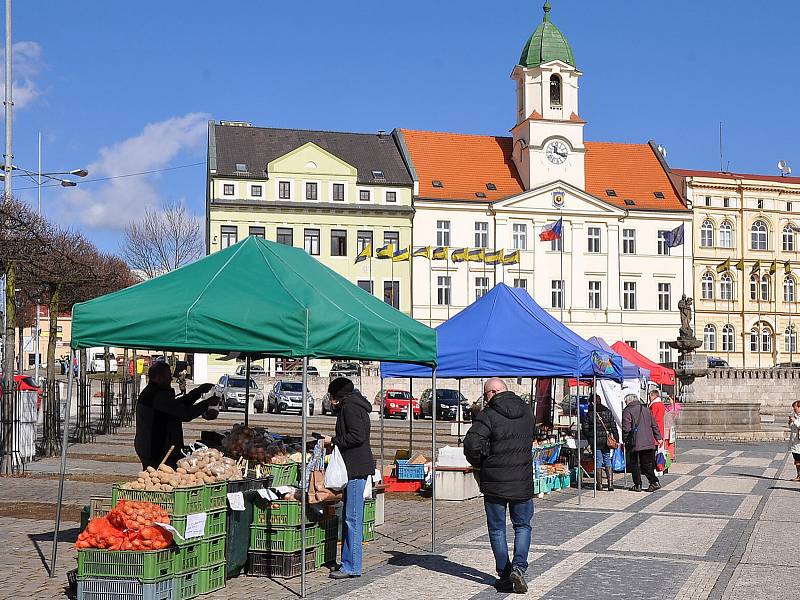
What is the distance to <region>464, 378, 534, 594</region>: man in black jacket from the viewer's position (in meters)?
10.1

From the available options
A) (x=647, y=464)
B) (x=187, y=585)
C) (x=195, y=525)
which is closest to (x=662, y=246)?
(x=647, y=464)

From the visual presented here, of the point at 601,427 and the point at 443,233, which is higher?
the point at 443,233

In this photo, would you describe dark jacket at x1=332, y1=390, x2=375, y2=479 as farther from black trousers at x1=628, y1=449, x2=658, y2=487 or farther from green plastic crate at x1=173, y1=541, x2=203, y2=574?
black trousers at x1=628, y1=449, x2=658, y2=487

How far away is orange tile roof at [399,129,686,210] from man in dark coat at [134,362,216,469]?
192 feet

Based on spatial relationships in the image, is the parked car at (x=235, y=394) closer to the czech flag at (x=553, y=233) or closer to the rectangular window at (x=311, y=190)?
the rectangular window at (x=311, y=190)

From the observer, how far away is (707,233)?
78.5m

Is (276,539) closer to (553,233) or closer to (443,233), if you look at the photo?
(553,233)

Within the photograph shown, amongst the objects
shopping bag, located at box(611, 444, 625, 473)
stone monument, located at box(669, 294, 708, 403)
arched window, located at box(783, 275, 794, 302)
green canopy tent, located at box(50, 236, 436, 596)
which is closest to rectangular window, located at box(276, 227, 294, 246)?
stone monument, located at box(669, 294, 708, 403)

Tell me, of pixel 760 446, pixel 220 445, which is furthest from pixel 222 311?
pixel 760 446

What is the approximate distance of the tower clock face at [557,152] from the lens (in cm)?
7106

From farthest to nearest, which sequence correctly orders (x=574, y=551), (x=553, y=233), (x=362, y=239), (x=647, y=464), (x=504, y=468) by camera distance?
Result: (x=362, y=239) → (x=553, y=233) → (x=647, y=464) → (x=574, y=551) → (x=504, y=468)

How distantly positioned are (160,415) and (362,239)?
57.0m

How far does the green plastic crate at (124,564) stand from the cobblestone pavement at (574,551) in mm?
721

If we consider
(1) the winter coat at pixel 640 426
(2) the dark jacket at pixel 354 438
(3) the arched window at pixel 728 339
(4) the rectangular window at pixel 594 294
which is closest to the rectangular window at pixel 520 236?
(4) the rectangular window at pixel 594 294
